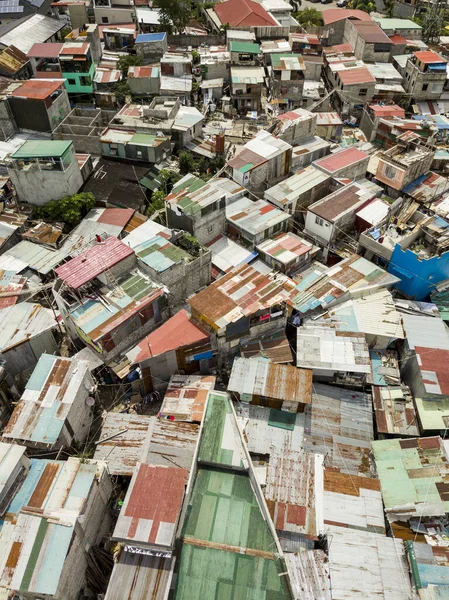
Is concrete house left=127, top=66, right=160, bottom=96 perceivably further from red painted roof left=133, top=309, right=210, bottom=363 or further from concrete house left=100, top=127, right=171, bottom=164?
red painted roof left=133, top=309, right=210, bottom=363

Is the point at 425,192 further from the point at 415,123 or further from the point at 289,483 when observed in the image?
the point at 289,483

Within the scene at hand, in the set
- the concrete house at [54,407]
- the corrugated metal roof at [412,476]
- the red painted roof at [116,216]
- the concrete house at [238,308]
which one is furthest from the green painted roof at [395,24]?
the concrete house at [54,407]

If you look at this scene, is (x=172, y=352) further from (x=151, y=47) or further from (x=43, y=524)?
(x=151, y=47)

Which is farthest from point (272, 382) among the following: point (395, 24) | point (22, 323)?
point (395, 24)

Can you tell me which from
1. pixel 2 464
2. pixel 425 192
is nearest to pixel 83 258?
pixel 2 464

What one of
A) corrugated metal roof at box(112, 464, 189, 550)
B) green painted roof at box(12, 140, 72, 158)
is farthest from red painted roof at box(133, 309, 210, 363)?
green painted roof at box(12, 140, 72, 158)
